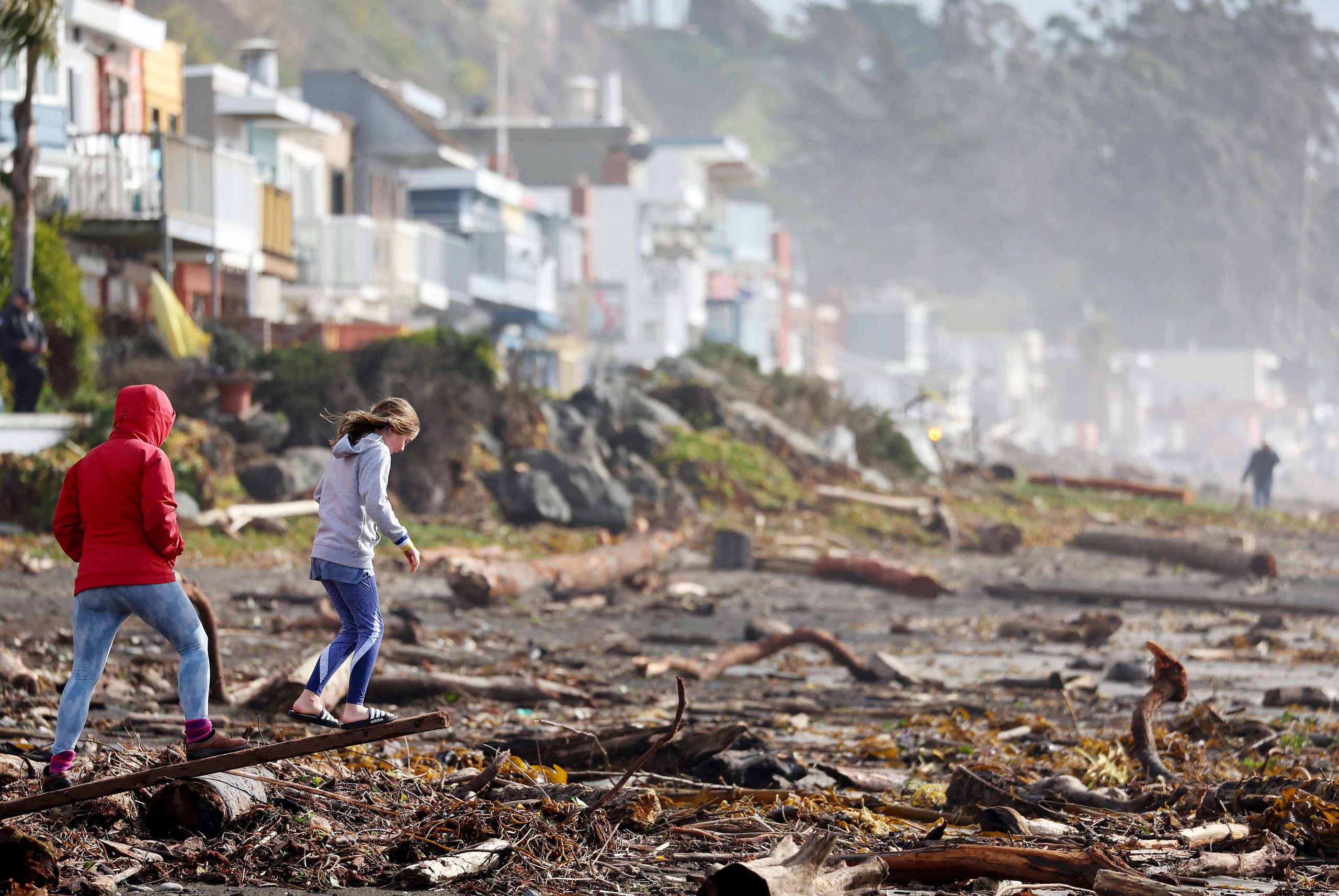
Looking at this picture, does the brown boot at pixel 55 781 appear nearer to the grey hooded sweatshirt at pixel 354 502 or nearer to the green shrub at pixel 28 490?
the grey hooded sweatshirt at pixel 354 502

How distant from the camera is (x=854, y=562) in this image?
70.6 feet

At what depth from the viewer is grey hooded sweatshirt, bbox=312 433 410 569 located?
6.38 metres

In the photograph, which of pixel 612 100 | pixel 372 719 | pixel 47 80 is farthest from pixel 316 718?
pixel 612 100

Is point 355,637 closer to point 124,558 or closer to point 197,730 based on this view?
point 197,730

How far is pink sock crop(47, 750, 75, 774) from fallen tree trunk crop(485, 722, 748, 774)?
233 centimetres

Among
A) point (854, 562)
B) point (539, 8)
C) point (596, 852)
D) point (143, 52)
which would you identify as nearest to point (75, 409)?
point (854, 562)

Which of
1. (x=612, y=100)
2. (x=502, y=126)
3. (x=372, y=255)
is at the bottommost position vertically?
(x=372, y=255)

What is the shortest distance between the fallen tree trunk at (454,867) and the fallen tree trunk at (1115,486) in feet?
115

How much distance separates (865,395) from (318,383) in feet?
237

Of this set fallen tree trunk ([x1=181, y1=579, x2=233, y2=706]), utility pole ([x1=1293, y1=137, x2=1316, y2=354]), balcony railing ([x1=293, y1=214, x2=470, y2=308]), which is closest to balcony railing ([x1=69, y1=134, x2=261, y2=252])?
balcony railing ([x1=293, y1=214, x2=470, y2=308])

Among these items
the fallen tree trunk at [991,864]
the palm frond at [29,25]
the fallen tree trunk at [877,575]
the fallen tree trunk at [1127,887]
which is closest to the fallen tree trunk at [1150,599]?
the fallen tree trunk at [877,575]

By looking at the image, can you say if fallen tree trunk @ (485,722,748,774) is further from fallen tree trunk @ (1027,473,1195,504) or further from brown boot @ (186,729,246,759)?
fallen tree trunk @ (1027,473,1195,504)

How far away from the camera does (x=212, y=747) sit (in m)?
6.05

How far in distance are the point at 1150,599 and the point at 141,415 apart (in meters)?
16.0
